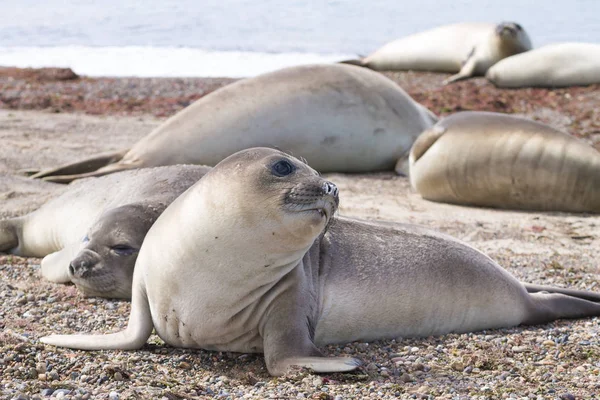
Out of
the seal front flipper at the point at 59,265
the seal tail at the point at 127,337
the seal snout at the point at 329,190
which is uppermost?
the seal snout at the point at 329,190

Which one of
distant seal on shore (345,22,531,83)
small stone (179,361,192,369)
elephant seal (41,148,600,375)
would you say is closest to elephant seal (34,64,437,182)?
elephant seal (41,148,600,375)

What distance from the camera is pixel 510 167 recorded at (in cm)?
634

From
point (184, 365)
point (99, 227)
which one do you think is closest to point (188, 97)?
point (99, 227)

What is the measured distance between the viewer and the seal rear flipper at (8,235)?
5.00 metres

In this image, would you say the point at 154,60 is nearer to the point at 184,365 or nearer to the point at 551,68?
the point at 551,68

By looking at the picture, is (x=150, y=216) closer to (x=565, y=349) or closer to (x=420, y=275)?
(x=420, y=275)

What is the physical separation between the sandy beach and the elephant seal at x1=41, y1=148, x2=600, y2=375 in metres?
0.08

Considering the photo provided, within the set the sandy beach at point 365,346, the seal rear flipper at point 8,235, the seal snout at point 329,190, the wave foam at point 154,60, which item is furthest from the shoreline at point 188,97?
the seal snout at point 329,190

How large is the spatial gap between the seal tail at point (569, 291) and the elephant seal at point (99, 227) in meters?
1.64

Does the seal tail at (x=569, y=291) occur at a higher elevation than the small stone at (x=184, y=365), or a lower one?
lower

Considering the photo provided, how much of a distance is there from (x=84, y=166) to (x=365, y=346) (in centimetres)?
372

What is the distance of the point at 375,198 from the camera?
20.9 feet

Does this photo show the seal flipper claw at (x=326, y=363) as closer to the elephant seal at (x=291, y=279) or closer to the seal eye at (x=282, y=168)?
the elephant seal at (x=291, y=279)

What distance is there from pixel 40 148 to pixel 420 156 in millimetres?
3175
